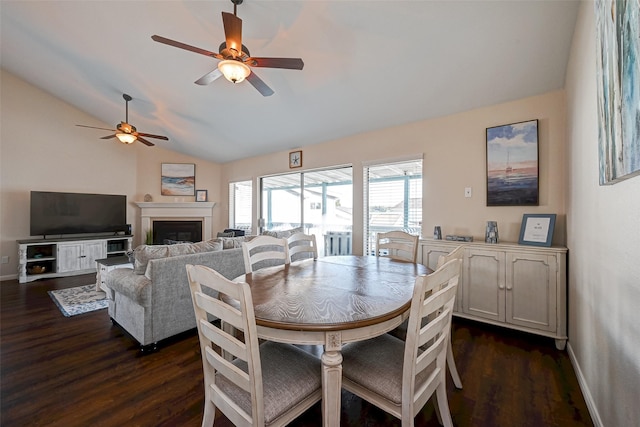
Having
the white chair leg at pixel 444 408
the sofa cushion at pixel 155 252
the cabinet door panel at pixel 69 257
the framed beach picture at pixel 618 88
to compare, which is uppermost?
the framed beach picture at pixel 618 88

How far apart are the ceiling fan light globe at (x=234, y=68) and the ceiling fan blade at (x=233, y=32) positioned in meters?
0.08

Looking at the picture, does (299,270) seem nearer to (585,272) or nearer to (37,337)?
(585,272)

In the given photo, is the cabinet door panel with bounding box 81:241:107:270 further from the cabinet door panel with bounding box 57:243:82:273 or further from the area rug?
the area rug

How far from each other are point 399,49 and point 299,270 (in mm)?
2178

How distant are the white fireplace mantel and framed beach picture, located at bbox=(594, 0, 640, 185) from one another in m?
6.48

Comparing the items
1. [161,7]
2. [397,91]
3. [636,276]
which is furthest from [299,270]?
[161,7]

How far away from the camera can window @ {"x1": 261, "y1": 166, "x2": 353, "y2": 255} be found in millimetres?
4379

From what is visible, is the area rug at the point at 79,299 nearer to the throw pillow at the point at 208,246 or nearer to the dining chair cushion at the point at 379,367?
the throw pillow at the point at 208,246

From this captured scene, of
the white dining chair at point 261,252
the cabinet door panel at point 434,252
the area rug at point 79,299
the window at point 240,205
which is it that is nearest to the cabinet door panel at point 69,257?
the area rug at point 79,299

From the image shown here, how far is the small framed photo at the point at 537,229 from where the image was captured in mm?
2396

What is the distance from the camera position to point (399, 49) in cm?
236

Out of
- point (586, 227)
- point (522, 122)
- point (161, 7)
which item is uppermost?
point (161, 7)

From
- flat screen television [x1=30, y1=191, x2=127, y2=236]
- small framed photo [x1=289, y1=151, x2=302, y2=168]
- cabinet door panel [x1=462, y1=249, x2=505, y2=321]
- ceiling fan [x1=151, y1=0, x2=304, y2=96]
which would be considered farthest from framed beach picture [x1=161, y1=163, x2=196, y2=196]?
cabinet door panel [x1=462, y1=249, x2=505, y2=321]

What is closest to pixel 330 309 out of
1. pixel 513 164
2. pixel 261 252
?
pixel 261 252
